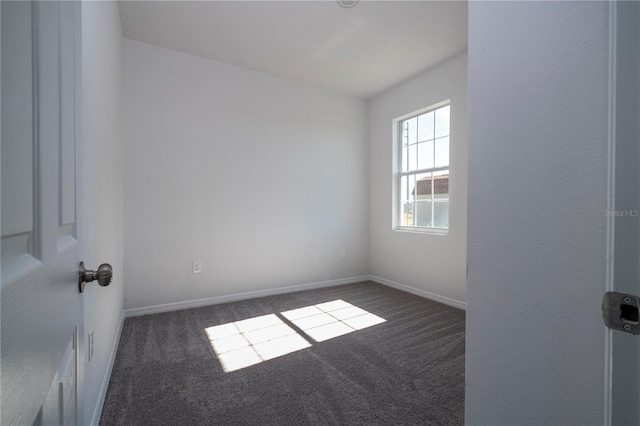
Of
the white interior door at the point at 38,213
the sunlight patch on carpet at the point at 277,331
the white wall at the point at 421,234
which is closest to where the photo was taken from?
the white interior door at the point at 38,213

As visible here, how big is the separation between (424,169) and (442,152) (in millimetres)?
304

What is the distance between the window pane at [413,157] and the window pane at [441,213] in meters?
0.61

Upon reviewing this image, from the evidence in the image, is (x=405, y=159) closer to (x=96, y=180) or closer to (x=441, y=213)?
(x=441, y=213)

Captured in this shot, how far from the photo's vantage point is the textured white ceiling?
8.13ft

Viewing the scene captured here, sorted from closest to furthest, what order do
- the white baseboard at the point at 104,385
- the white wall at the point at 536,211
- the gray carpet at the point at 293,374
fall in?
the white wall at the point at 536,211 → the white baseboard at the point at 104,385 → the gray carpet at the point at 293,374

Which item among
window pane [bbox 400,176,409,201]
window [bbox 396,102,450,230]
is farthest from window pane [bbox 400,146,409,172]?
window pane [bbox 400,176,409,201]

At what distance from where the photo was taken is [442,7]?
2.46m

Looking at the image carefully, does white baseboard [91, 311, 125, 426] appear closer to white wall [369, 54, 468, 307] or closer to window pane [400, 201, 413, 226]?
white wall [369, 54, 468, 307]

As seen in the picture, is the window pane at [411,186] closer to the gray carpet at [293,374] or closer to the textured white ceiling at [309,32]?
the textured white ceiling at [309,32]

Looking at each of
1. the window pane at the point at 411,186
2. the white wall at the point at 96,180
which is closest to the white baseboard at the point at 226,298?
the white wall at the point at 96,180

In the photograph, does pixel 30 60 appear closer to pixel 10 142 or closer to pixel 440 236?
pixel 10 142

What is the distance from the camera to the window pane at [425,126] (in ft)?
12.0

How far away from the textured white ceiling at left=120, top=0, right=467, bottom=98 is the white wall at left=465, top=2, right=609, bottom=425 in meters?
1.98

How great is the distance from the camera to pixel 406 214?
4016 millimetres
